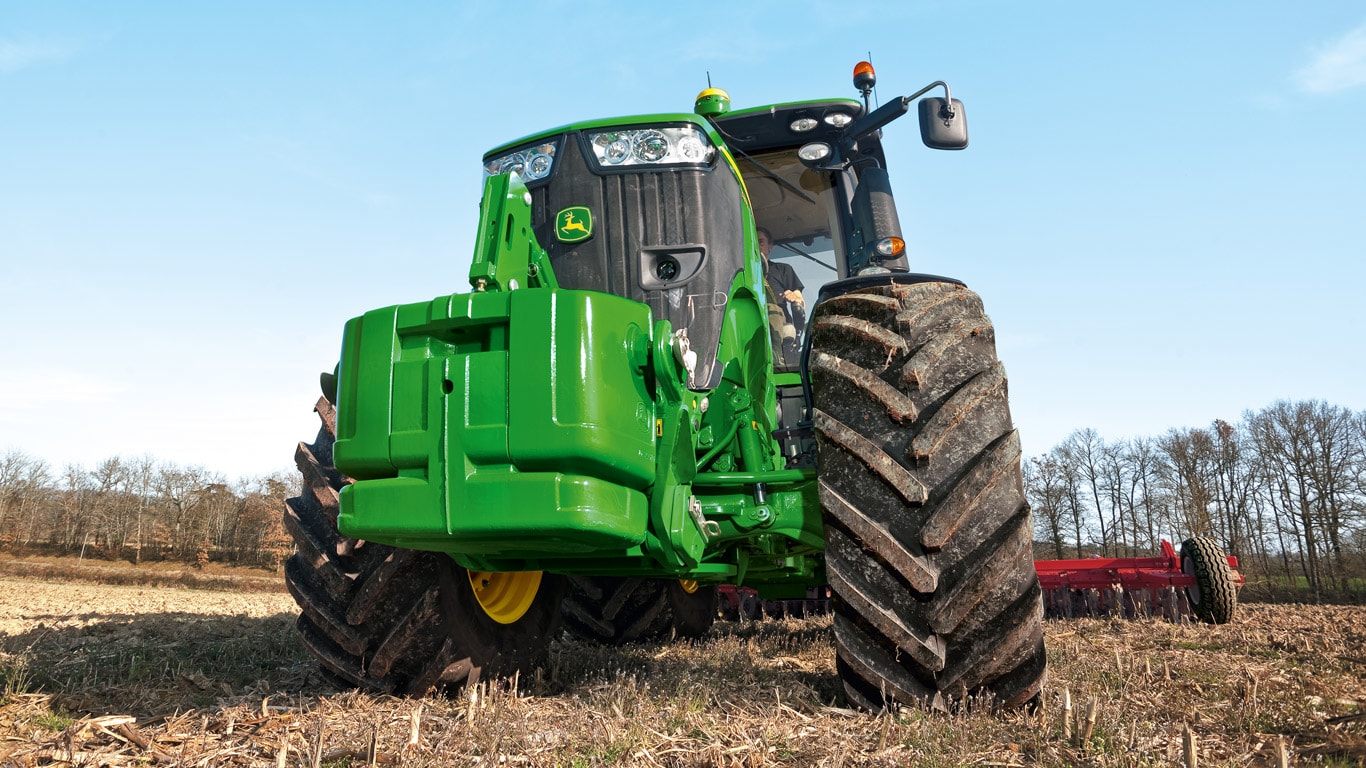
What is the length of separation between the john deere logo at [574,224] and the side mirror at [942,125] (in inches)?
59.5

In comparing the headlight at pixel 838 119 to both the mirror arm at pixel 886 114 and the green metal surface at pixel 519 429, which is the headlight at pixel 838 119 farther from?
the green metal surface at pixel 519 429

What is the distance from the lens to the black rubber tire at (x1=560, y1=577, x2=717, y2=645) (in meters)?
5.71

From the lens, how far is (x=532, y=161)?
3.98 meters

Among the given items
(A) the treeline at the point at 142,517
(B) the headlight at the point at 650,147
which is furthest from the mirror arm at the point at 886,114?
(A) the treeline at the point at 142,517

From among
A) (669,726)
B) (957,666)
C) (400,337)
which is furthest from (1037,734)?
(400,337)

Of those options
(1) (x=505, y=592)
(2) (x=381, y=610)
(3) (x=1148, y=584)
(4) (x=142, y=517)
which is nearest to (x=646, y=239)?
(1) (x=505, y=592)

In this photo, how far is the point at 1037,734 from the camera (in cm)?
248

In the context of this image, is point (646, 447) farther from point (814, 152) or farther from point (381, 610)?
point (814, 152)

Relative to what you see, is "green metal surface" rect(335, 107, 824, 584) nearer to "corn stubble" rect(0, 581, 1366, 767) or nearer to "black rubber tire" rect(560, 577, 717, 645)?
"corn stubble" rect(0, 581, 1366, 767)

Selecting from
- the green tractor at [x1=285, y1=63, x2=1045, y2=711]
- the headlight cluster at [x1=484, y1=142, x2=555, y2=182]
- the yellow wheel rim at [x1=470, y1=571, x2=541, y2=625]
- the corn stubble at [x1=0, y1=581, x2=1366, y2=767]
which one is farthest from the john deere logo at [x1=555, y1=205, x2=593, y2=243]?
the corn stubble at [x1=0, y1=581, x2=1366, y2=767]

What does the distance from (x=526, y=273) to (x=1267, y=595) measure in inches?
1040

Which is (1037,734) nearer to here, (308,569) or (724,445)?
(724,445)

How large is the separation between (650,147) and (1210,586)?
6.15 m

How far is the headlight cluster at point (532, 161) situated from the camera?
3.94m
